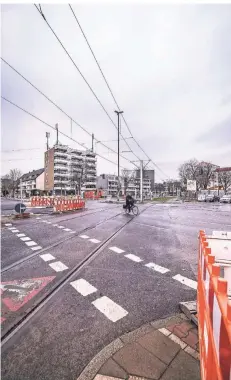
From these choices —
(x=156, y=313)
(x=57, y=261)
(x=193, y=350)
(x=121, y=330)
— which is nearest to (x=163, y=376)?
(x=193, y=350)

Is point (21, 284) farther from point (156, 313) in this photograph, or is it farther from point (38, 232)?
point (38, 232)

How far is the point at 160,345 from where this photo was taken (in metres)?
2.37

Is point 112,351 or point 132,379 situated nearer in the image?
point 132,379

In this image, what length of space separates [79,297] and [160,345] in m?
1.60

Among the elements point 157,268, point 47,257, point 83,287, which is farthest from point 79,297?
point 47,257

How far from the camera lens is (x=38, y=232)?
360 inches

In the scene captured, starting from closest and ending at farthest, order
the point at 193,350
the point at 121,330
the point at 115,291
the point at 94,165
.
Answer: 1. the point at 193,350
2. the point at 121,330
3. the point at 115,291
4. the point at 94,165

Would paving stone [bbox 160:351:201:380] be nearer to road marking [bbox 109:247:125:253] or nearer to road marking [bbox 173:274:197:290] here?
road marking [bbox 173:274:197:290]

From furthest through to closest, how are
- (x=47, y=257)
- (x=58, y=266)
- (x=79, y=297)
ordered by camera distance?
(x=47, y=257)
(x=58, y=266)
(x=79, y=297)

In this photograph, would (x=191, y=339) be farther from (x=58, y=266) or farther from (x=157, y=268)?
(x=58, y=266)

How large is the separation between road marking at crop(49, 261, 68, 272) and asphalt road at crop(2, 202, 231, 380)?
0.02 m

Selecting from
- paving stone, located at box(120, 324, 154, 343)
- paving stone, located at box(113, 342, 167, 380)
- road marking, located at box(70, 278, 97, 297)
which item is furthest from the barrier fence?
paving stone, located at box(113, 342, 167, 380)

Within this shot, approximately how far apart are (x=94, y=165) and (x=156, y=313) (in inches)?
4010

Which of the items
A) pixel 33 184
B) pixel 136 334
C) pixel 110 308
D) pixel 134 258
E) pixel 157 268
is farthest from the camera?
pixel 33 184
